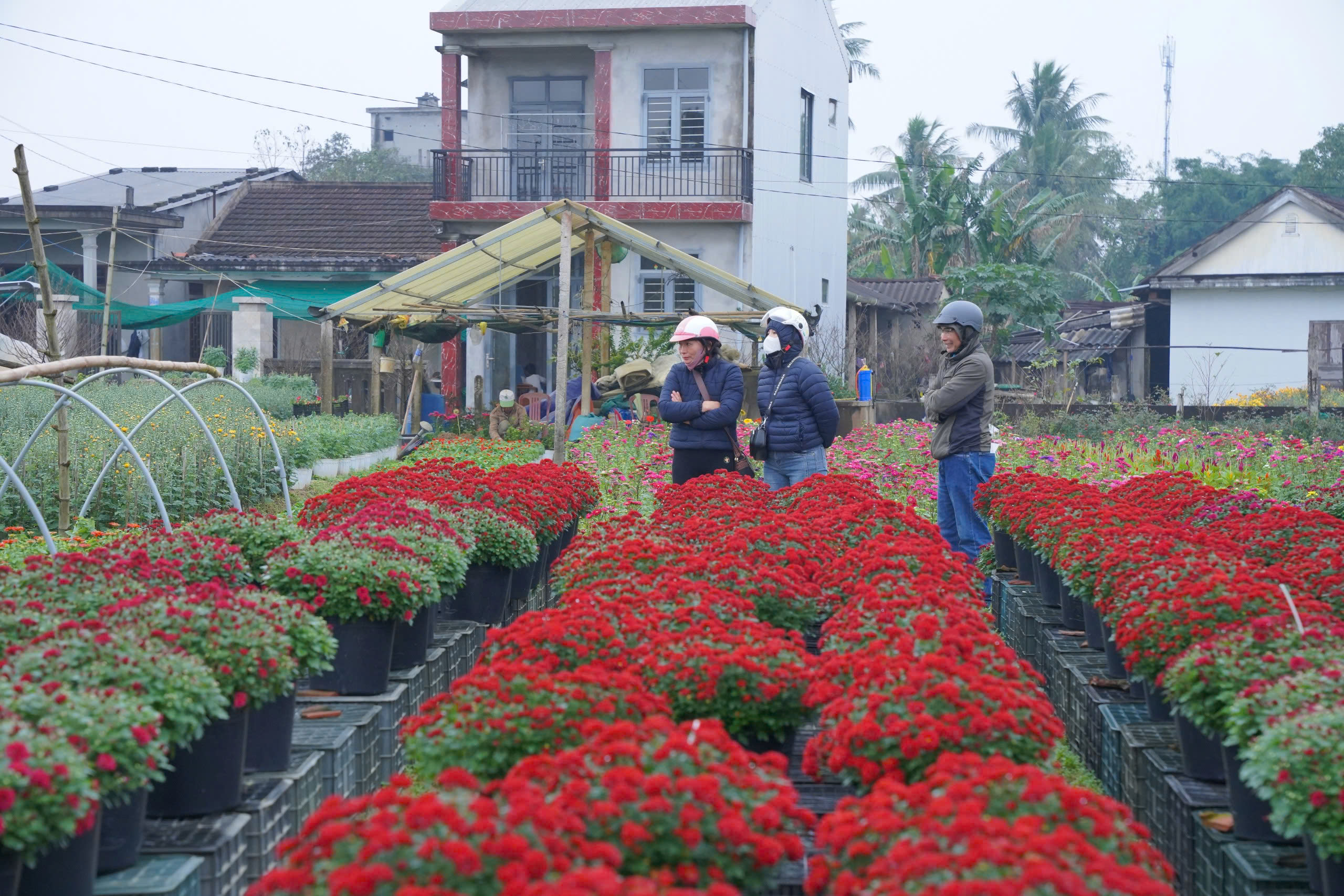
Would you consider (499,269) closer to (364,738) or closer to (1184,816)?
(364,738)

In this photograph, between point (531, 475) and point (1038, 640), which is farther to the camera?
point (531, 475)

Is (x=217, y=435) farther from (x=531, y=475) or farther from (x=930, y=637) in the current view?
(x=930, y=637)

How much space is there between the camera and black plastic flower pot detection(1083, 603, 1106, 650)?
6.00m

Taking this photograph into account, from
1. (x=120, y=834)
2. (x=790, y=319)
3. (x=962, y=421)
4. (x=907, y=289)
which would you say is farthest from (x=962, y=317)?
(x=907, y=289)

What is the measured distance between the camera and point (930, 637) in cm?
388

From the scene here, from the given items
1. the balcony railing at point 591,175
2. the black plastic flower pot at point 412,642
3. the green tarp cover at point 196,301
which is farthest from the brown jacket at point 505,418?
the black plastic flower pot at point 412,642

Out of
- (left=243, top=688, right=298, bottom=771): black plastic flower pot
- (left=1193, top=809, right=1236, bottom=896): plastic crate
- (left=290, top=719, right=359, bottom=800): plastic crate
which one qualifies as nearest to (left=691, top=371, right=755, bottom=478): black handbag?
(left=290, top=719, right=359, bottom=800): plastic crate

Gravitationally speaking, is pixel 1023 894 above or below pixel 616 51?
below

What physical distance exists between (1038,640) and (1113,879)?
4571 mm

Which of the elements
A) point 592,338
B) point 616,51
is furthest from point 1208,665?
point 616,51

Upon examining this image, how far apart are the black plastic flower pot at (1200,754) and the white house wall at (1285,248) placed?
2594cm

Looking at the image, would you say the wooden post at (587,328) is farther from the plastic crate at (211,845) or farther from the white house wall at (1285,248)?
the white house wall at (1285,248)

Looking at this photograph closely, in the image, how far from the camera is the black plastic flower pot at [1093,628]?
6.00m

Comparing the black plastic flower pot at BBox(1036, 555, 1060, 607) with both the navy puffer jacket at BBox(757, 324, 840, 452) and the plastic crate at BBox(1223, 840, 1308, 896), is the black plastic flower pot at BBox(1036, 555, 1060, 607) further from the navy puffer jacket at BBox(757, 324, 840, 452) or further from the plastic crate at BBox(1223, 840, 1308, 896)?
the plastic crate at BBox(1223, 840, 1308, 896)
